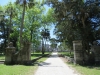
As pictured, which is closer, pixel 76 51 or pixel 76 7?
pixel 76 51

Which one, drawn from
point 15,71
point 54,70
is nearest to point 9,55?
point 15,71

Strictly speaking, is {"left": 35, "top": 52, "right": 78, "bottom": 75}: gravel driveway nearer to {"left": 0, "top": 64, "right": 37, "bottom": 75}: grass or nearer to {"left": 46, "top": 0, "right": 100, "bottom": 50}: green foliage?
{"left": 0, "top": 64, "right": 37, "bottom": 75}: grass

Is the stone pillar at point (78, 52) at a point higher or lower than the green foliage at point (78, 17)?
lower

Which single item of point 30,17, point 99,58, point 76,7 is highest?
point 30,17

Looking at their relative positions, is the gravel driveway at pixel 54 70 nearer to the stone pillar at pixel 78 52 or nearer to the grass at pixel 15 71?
the grass at pixel 15 71

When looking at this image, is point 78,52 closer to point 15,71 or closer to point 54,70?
point 54,70

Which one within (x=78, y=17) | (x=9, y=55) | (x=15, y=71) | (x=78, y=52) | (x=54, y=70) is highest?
(x=78, y=17)

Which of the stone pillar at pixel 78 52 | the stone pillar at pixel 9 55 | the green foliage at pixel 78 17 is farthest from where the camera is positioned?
the green foliage at pixel 78 17

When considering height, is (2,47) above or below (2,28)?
below

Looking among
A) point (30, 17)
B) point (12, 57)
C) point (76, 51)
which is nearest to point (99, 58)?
point (76, 51)

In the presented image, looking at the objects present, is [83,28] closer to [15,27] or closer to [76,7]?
[76,7]

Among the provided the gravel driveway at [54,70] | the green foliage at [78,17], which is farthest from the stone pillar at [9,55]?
the green foliage at [78,17]

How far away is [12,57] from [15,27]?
33.3 m

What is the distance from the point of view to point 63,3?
82.3ft
